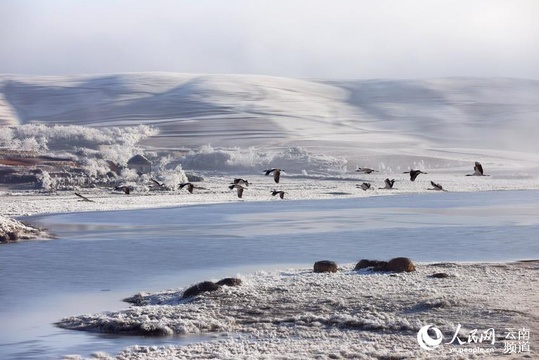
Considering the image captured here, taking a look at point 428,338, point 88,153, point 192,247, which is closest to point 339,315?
point 428,338

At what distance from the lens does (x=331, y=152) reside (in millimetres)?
82375

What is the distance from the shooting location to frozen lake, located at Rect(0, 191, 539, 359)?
56.2ft

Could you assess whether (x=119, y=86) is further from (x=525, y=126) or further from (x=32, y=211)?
(x=32, y=211)

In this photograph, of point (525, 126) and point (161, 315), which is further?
point (525, 126)

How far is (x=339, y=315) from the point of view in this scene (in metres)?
15.2

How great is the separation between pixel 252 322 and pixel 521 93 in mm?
107241

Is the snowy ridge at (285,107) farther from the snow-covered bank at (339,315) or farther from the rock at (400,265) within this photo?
the snow-covered bank at (339,315)

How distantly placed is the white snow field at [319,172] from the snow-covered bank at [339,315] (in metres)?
0.04

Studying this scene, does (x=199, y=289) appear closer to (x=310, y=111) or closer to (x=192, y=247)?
(x=192, y=247)

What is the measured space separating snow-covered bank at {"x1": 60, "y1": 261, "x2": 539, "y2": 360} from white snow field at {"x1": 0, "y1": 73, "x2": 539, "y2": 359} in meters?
0.04

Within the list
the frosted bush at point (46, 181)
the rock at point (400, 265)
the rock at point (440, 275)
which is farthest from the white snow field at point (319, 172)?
the frosted bush at point (46, 181)

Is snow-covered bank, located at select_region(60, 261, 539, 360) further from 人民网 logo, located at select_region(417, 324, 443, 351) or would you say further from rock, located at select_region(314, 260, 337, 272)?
rock, located at select_region(314, 260, 337, 272)

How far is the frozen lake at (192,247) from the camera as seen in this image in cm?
1714

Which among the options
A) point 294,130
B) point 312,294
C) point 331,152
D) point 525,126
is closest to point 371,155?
point 331,152
